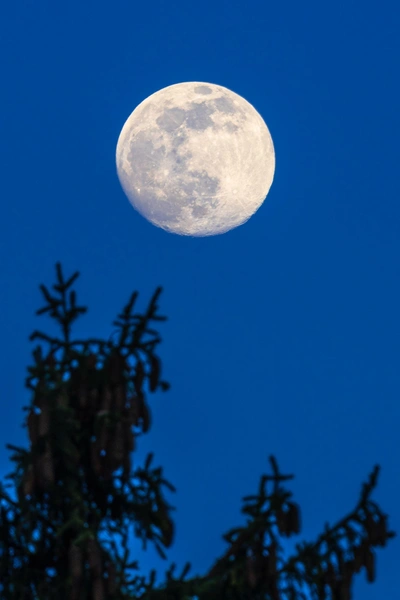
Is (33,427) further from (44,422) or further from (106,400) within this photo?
(106,400)

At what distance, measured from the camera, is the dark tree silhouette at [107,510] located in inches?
369

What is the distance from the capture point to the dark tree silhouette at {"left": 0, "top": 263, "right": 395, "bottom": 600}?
30.7ft

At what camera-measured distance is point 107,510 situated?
37.0ft

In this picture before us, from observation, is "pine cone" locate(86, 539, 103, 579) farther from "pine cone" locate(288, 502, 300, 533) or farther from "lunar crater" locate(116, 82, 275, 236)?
"lunar crater" locate(116, 82, 275, 236)

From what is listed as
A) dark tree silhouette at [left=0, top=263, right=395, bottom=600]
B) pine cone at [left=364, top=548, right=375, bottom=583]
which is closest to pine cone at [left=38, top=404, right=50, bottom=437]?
dark tree silhouette at [left=0, top=263, right=395, bottom=600]

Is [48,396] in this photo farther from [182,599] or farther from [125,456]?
[182,599]

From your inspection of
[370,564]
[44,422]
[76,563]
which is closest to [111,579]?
[76,563]

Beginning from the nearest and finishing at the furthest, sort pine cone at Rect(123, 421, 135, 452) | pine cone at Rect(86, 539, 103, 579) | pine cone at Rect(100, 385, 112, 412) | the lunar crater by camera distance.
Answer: pine cone at Rect(86, 539, 103, 579), pine cone at Rect(123, 421, 135, 452), pine cone at Rect(100, 385, 112, 412), the lunar crater

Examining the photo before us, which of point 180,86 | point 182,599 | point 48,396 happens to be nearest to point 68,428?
point 48,396

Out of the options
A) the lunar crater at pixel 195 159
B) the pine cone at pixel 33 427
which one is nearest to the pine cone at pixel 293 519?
the pine cone at pixel 33 427

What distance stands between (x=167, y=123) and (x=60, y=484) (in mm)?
11552

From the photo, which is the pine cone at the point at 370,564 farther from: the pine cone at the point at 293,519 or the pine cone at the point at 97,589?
the pine cone at the point at 97,589

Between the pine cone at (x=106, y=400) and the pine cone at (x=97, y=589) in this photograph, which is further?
the pine cone at (x=106, y=400)

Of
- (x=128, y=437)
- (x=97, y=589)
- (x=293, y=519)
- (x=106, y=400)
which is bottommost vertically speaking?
(x=97, y=589)
